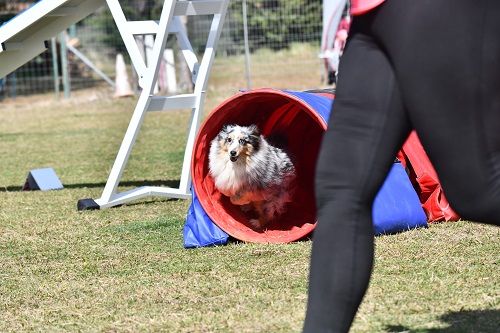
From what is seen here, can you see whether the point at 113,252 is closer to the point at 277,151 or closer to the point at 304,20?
the point at 277,151

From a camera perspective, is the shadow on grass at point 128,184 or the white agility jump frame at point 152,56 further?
the shadow on grass at point 128,184

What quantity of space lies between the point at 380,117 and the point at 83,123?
39.2ft

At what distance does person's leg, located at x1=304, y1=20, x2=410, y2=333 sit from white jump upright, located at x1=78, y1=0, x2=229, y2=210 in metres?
3.81

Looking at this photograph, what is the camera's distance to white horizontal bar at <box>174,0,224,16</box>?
6.45m

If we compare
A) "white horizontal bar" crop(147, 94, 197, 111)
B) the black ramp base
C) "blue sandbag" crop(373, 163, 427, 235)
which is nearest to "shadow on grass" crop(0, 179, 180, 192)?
"white horizontal bar" crop(147, 94, 197, 111)

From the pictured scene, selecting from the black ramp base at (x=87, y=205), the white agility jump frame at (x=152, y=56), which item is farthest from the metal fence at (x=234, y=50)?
the black ramp base at (x=87, y=205)

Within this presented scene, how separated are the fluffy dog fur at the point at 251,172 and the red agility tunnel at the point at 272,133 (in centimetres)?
8

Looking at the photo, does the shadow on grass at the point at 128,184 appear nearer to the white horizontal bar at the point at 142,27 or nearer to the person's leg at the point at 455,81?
the white horizontal bar at the point at 142,27

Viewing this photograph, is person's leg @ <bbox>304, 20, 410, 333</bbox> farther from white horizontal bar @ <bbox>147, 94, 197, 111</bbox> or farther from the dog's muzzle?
white horizontal bar @ <bbox>147, 94, 197, 111</bbox>

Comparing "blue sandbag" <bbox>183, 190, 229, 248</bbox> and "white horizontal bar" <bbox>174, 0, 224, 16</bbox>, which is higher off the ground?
"white horizontal bar" <bbox>174, 0, 224, 16</bbox>

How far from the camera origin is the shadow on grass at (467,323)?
317 cm

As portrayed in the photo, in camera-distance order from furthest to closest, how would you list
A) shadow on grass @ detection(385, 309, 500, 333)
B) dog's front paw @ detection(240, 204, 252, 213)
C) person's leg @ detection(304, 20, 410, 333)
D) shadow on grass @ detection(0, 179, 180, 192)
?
shadow on grass @ detection(0, 179, 180, 192), dog's front paw @ detection(240, 204, 252, 213), shadow on grass @ detection(385, 309, 500, 333), person's leg @ detection(304, 20, 410, 333)

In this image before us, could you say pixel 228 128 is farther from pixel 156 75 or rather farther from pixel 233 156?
pixel 156 75

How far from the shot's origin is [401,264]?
432 centimetres
